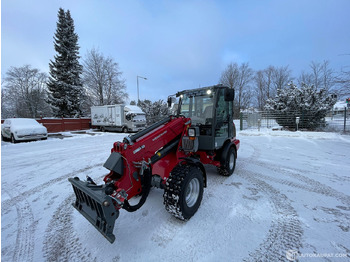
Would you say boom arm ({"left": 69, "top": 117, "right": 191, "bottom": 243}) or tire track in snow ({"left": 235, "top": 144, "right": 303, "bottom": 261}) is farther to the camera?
tire track in snow ({"left": 235, "top": 144, "right": 303, "bottom": 261})

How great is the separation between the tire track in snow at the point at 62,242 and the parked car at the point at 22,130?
10876 millimetres

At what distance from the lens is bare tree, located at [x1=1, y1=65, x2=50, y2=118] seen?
3396 centimetres

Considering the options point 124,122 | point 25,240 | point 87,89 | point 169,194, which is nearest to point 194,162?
point 169,194

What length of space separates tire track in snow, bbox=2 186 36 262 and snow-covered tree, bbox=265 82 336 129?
16771 mm

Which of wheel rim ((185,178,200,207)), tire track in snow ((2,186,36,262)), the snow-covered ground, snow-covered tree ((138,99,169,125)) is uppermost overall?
snow-covered tree ((138,99,169,125))

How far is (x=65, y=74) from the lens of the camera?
23156mm

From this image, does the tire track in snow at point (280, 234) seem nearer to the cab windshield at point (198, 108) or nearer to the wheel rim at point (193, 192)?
the wheel rim at point (193, 192)

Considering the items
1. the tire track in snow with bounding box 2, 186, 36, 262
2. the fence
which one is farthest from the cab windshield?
the fence

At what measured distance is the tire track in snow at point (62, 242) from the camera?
6.77 ft

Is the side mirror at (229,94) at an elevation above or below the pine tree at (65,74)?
below

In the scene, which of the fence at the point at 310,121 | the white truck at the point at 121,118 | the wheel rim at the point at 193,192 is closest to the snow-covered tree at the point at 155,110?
the white truck at the point at 121,118

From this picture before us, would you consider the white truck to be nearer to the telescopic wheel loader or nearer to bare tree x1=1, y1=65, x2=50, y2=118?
the telescopic wheel loader

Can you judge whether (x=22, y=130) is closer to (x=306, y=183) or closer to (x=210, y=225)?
(x=210, y=225)

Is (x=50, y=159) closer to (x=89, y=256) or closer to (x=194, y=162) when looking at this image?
(x=89, y=256)
